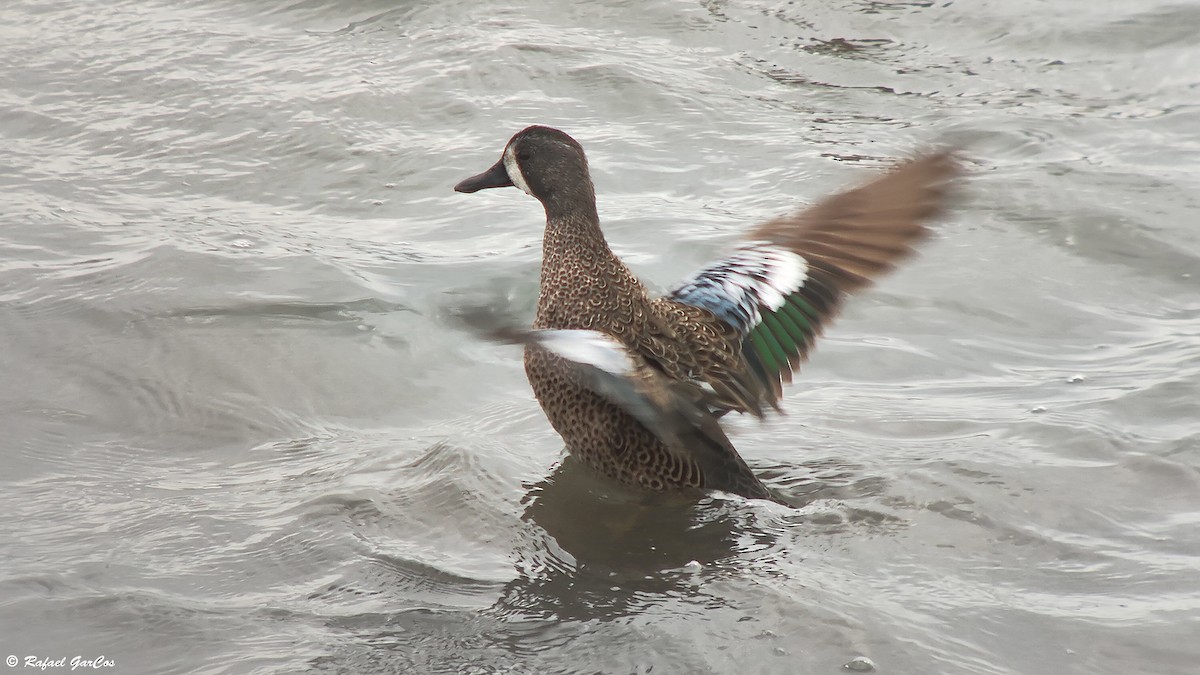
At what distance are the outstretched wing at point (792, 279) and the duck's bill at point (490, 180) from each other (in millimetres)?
949

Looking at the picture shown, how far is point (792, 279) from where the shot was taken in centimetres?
457

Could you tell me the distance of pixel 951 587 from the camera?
3869 mm

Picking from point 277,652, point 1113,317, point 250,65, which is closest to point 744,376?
point 277,652

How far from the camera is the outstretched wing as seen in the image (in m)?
4.35

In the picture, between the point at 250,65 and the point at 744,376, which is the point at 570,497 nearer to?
the point at 744,376

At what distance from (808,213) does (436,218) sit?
2.64m

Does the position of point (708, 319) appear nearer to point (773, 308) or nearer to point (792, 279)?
point (773, 308)

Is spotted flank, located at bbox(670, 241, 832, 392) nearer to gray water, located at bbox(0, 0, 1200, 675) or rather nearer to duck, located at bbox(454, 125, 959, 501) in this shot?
duck, located at bbox(454, 125, 959, 501)

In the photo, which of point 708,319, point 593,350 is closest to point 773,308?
point 708,319

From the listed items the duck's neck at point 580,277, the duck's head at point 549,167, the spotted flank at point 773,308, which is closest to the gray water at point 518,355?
the spotted flank at point 773,308

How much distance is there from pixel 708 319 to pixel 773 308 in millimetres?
241

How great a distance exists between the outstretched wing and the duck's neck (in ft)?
0.64

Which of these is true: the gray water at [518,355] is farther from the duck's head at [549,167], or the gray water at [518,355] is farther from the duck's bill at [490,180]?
the duck's head at [549,167]

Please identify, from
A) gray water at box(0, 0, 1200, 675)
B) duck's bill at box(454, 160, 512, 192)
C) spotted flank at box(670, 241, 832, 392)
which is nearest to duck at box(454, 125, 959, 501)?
spotted flank at box(670, 241, 832, 392)
